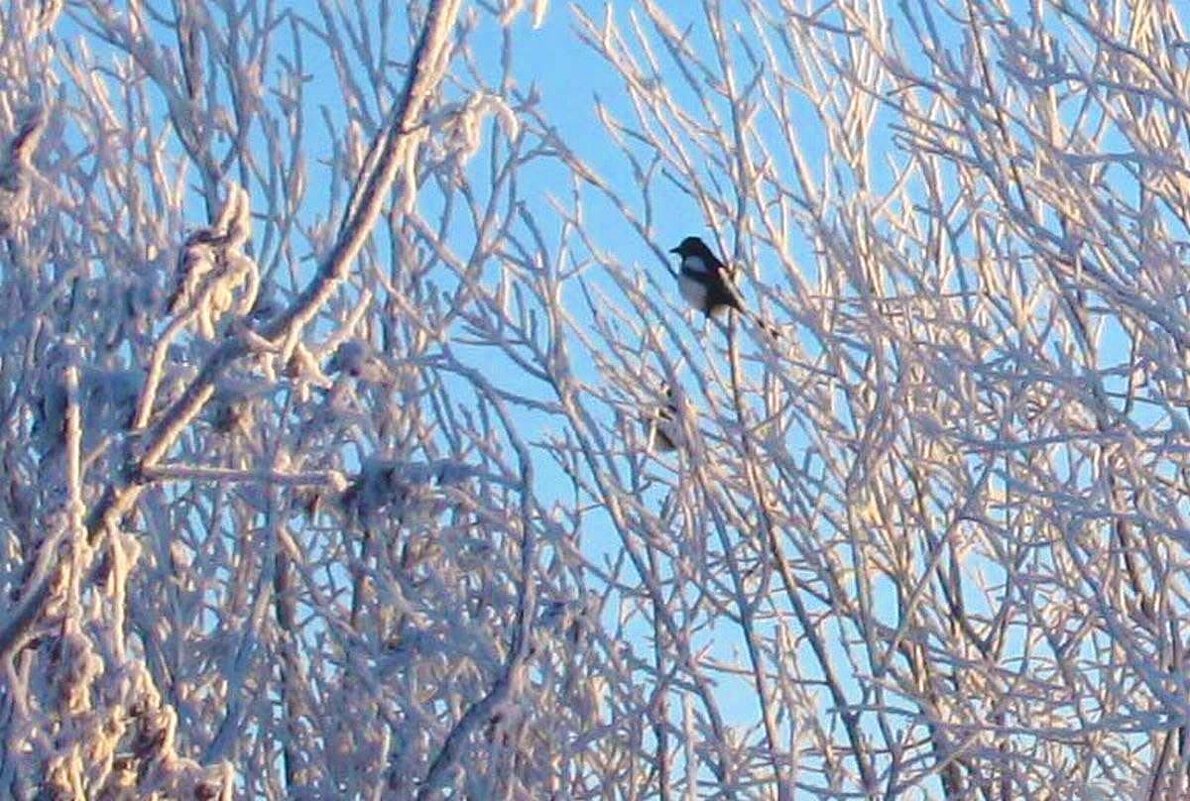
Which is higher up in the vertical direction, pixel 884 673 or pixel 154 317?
pixel 884 673

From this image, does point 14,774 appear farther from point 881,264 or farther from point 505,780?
point 881,264

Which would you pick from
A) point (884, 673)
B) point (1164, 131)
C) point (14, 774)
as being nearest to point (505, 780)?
point (14, 774)

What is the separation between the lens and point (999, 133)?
13.3 feet

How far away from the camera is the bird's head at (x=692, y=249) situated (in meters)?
4.94

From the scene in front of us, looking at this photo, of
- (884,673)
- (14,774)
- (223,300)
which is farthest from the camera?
(884,673)

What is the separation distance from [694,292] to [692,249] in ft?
0.51

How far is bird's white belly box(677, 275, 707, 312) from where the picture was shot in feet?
15.9

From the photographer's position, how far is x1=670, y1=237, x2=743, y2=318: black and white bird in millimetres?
4797

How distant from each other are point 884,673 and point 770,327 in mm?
951

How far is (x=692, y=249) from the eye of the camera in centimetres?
500

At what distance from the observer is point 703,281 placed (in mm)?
4859

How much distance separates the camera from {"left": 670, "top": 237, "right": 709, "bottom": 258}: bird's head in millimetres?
4938

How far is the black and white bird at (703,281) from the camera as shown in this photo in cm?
480

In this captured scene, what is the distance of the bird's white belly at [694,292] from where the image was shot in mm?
4852
